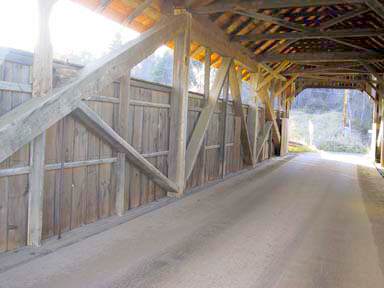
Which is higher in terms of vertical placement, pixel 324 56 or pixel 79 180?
pixel 324 56

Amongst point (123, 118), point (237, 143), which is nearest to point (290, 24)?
→ point (237, 143)

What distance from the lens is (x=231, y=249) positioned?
13.5ft

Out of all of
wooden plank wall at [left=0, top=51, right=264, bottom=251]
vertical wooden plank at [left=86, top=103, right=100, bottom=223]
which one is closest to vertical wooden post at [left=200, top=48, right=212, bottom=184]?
wooden plank wall at [left=0, top=51, right=264, bottom=251]

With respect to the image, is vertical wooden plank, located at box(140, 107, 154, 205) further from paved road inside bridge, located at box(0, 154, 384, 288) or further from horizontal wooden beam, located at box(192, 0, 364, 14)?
horizontal wooden beam, located at box(192, 0, 364, 14)

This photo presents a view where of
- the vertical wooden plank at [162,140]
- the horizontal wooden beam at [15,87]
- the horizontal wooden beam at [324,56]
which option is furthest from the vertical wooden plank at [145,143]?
the horizontal wooden beam at [324,56]

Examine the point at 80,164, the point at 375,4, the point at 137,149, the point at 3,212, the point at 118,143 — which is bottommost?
the point at 3,212

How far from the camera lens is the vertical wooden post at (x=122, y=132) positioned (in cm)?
489

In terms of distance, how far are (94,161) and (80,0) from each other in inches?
81.9

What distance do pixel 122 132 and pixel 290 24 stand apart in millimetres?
4877

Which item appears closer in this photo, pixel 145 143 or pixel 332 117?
pixel 145 143

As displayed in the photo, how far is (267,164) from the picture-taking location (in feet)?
41.1

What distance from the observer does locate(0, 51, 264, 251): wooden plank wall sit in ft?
11.2

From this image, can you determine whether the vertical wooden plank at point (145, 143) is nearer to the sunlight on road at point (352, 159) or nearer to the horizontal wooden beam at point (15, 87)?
the horizontal wooden beam at point (15, 87)

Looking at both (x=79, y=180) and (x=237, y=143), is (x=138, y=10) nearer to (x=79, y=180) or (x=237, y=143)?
(x=79, y=180)
